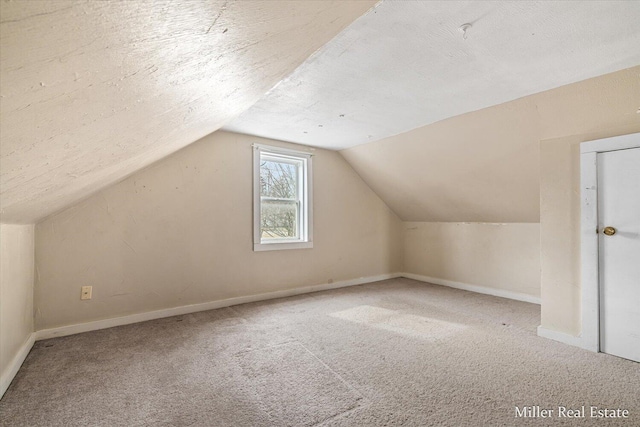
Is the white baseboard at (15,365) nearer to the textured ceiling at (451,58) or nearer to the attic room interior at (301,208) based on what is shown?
the attic room interior at (301,208)

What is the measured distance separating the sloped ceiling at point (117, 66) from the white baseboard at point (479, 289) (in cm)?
385

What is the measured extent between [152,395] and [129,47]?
6.03ft

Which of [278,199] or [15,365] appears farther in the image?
[278,199]

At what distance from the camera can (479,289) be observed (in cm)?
421

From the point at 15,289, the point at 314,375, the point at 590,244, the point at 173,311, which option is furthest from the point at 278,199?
the point at 590,244

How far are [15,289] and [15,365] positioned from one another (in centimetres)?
49

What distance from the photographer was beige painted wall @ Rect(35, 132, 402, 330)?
2.70 metres

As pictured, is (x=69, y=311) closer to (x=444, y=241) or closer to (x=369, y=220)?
(x=369, y=220)

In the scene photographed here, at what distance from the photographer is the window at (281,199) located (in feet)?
12.5

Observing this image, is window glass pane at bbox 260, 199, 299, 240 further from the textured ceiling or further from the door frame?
the door frame

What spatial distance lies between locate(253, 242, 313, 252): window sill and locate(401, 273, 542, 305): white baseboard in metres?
2.01

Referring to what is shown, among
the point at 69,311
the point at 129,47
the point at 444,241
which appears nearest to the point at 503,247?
the point at 444,241

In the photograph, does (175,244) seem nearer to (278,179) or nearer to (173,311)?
(173,311)

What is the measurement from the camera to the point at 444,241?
4.69m
